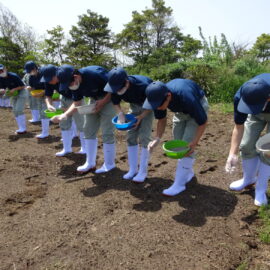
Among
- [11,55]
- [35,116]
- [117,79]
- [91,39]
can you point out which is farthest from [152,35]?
[117,79]

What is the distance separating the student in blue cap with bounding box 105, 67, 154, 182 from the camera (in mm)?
3029

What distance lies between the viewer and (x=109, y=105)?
144 inches

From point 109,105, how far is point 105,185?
991mm

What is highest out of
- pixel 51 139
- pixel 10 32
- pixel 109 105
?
pixel 10 32

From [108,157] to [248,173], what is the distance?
1.74 metres

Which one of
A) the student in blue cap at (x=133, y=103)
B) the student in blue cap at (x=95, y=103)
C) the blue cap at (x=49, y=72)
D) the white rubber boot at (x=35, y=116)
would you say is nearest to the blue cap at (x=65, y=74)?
the student in blue cap at (x=95, y=103)

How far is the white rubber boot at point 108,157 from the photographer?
3787mm

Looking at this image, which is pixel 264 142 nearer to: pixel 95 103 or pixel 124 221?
pixel 124 221

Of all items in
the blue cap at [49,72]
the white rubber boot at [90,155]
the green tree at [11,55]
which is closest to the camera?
the white rubber boot at [90,155]

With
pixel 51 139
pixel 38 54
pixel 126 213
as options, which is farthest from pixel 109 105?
pixel 38 54

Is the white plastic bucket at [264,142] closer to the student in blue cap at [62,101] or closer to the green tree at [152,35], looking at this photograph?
the student in blue cap at [62,101]

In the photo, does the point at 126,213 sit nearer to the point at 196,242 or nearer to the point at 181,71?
the point at 196,242

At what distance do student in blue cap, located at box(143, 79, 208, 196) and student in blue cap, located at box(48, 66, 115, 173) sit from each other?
0.91 meters

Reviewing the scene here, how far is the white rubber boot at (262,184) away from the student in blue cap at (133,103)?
4.05ft
